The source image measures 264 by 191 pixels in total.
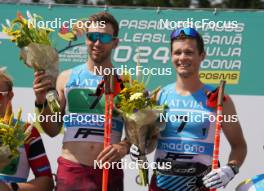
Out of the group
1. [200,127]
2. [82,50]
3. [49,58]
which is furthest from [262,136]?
[49,58]

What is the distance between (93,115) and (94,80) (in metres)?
0.25

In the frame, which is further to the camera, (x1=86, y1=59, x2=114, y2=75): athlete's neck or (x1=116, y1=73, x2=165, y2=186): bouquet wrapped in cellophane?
(x1=86, y1=59, x2=114, y2=75): athlete's neck

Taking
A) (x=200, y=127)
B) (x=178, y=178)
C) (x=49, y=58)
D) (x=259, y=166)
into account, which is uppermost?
(x=49, y=58)

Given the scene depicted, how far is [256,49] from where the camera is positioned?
6602 mm

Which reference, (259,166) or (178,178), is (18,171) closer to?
(178,178)

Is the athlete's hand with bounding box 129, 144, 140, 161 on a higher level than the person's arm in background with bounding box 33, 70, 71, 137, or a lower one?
lower

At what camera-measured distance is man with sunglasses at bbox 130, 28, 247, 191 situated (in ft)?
12.1

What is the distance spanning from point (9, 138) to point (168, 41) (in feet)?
12.8

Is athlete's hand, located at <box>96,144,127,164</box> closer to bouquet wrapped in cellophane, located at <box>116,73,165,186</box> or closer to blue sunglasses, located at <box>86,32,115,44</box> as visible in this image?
bouquet wrapped in cellophane, located at <box>116,73,165,186</box>

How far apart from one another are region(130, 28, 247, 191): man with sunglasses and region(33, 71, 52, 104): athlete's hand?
68cm
